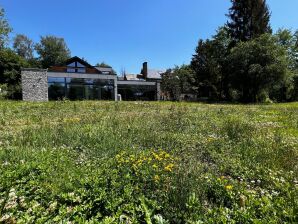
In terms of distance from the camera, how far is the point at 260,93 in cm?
3073

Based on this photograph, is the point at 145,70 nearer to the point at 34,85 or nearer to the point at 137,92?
the point at 137,92

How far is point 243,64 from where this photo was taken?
88.9 feet

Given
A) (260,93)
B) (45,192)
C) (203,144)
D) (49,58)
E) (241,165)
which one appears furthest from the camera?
(49,58)

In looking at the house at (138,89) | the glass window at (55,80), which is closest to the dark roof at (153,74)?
the house at (138,89)

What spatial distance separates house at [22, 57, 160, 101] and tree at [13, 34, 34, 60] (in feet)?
153

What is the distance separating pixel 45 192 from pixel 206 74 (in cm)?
3703

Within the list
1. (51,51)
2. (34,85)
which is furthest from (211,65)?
(51,51)

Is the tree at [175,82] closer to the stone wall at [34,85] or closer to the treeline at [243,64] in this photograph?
the treeline at [243,64]

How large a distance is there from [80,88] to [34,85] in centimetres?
623

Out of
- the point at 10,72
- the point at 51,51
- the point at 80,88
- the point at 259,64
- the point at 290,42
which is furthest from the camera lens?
the point at 51,51

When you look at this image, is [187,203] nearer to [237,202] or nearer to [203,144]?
[237,202]

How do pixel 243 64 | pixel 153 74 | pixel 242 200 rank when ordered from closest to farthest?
pixel 242 200
pixel 243 64
pixel 153 74

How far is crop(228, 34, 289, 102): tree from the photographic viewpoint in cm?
2566

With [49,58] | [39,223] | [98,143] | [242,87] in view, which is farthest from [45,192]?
[49,58]
